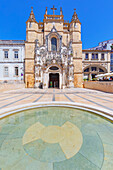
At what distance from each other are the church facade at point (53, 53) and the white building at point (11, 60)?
2169 mm

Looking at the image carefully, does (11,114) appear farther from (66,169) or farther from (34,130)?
(66,169)

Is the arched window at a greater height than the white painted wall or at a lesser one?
greater

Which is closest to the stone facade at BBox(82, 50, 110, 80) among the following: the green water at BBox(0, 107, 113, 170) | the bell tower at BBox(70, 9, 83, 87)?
the bell tower at BBox(70, 9, 83, 87)

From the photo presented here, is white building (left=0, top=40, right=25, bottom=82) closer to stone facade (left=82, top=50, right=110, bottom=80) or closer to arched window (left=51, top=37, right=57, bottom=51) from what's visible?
arched window (left=51, top=37, right=57, bottom=51)

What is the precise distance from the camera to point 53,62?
17.7m

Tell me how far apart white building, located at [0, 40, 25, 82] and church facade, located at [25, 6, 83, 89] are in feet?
7.11

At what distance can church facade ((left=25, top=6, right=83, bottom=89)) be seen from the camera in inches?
704

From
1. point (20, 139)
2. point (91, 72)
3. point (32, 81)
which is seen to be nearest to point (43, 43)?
point (32, 81)

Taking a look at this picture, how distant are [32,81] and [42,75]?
3457mm

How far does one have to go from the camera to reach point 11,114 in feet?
12.9

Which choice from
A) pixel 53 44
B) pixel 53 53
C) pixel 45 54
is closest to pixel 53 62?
pixel 53 53

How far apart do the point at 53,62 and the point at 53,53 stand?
9.87 feet

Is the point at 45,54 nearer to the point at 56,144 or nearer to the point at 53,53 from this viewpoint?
the point at 53,53

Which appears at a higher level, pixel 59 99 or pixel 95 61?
pixel 95 61
